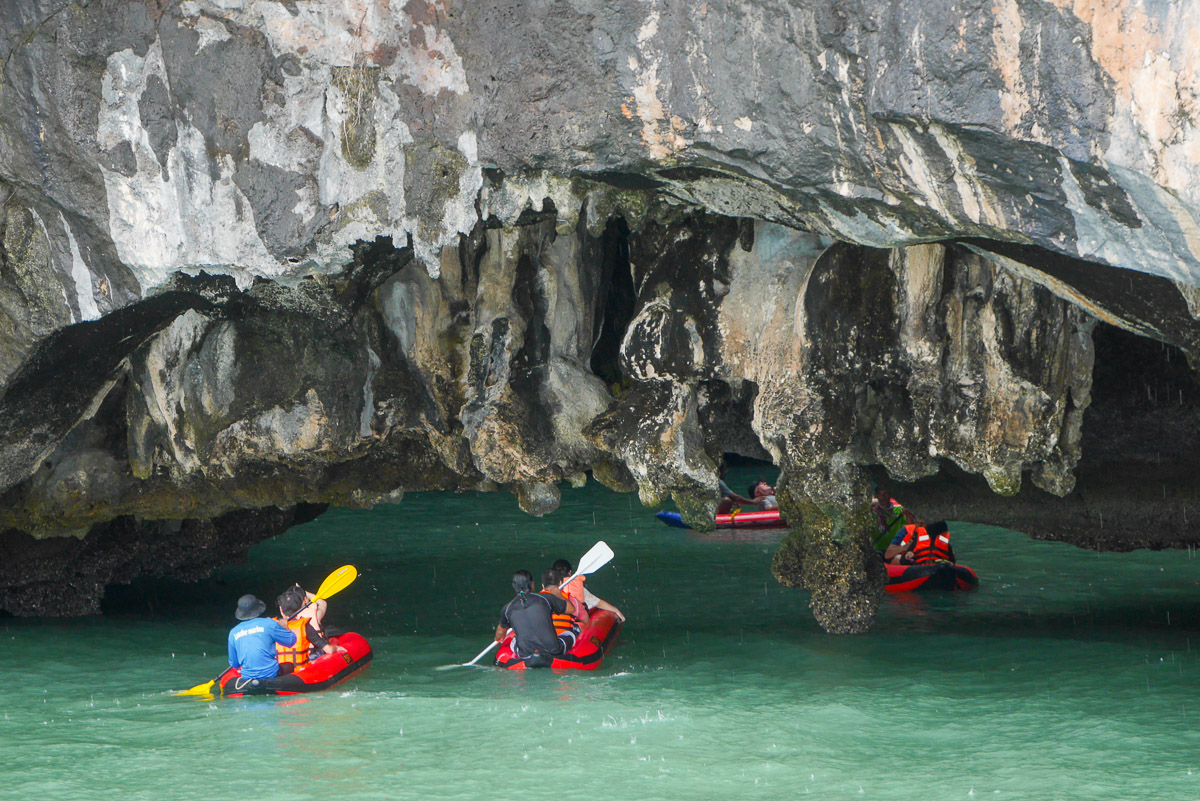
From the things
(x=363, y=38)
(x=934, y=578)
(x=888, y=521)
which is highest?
(x=363, y=38)

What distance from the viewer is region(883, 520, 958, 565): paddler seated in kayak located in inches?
466

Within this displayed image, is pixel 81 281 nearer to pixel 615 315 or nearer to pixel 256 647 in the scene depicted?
pixel 256 647

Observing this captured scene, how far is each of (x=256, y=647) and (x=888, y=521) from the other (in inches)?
295

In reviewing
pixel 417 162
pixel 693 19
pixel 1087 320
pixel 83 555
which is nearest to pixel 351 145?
pixel 417 162

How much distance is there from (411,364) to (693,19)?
4086 millimetres

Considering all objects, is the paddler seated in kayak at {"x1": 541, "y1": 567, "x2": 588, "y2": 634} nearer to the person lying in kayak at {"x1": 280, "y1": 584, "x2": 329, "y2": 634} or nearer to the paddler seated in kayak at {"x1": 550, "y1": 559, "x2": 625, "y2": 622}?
the paddler seated in kayak at {"x1": 550, "y1": 559, "x2": 625, "y2": 622}

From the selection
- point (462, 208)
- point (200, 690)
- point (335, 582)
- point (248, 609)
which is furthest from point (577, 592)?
point (462, 208)

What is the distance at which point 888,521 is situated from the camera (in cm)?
1270

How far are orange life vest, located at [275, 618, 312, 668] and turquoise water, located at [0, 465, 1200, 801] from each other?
1.14 ft

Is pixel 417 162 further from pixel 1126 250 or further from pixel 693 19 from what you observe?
pixel 1126 250

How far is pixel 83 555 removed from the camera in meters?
10.7

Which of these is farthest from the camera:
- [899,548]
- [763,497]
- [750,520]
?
[763,497]

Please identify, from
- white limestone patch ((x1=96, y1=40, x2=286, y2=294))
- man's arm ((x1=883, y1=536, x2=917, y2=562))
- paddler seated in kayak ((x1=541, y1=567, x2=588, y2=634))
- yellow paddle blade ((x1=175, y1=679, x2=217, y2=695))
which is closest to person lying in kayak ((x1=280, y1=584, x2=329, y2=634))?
yellow paddle blade ((x1=175, y1=679, x2=217, y2=695))

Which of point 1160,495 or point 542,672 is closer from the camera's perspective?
point 542,672
